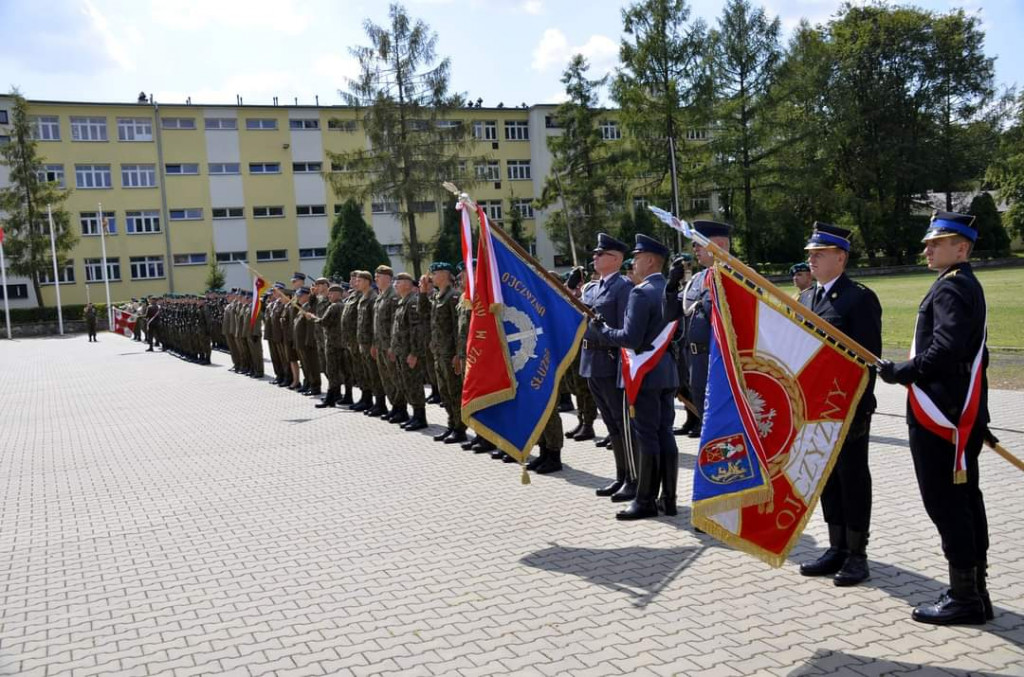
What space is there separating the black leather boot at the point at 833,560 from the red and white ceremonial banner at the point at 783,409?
72cm

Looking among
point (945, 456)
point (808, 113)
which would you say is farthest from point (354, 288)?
point (808, 113)

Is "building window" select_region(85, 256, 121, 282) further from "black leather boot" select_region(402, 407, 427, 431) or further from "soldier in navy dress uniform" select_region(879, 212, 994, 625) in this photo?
"soldier in navy dress uniform" select_region(879, 212, 994, 625)

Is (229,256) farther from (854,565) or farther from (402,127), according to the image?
(854,565)

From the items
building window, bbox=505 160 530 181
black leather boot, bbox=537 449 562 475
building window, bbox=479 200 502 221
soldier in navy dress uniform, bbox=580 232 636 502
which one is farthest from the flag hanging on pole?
building window, bbox=505 160 530 181

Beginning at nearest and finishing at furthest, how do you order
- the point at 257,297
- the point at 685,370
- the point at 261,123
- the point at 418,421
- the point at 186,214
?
the point at 685,370
the point at 418,421
the point at 257,297
the point at 186,214
the point at 261,123

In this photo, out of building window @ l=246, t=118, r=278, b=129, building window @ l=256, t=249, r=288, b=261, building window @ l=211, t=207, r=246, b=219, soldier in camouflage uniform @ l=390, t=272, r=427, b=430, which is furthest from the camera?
building window @ l=256, t=249, r=288, b=261

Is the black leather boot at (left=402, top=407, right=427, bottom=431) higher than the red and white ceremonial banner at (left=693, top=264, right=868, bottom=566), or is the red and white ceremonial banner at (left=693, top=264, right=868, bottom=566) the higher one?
the red and white ceremonial banner at (left=693, top=264, right=868, bottom=566)

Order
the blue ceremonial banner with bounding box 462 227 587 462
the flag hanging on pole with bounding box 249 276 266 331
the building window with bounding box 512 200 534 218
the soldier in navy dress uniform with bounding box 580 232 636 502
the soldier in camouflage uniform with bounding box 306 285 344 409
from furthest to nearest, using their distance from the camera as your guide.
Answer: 1. the building window with bounding box 512 200 534 218
2. the flag hanging on pole with bounding box 249 276 266 331
3. the soldier in camouflage uniform with bounding box 306 285 344 409
4. the soldier in navy dress uniform with bounding box 580 232 636 502
5. the blue ceremonial banner with bounding box 462 227 587 462

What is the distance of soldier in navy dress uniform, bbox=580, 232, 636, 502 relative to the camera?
23.2 ft

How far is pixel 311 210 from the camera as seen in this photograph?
2159 inches

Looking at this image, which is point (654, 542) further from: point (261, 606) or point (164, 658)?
point (164, 658)

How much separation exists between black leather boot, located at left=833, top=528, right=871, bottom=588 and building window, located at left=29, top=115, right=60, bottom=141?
5509 cm

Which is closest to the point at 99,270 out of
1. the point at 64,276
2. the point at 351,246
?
the point at 64,276

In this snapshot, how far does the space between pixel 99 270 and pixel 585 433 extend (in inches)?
1918
